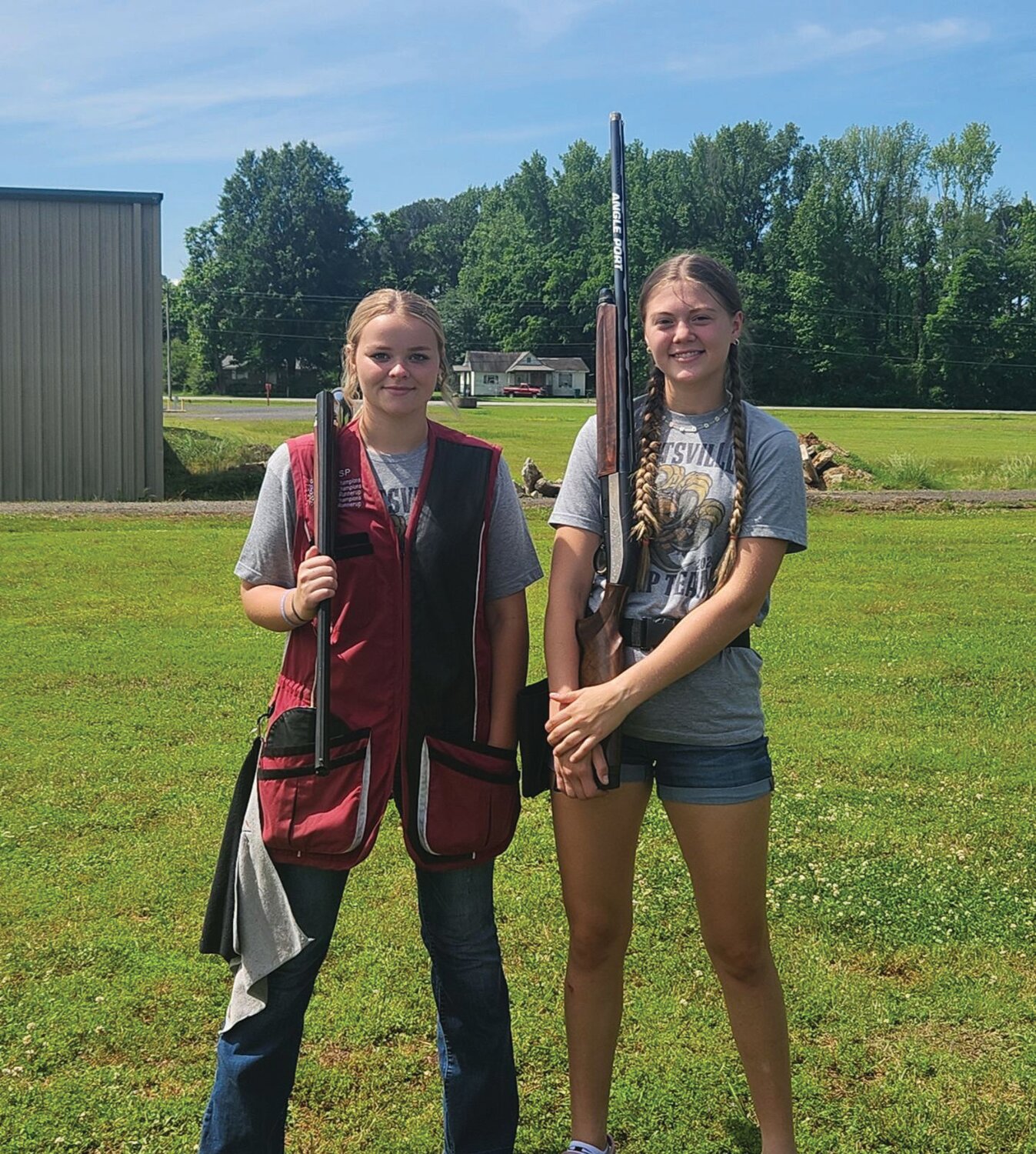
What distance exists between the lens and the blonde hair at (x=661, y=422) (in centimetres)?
303

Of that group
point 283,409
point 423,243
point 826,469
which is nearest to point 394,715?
point 826,469

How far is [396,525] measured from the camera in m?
3.01

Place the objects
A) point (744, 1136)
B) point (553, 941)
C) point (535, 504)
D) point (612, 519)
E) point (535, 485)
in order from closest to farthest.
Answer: point (612, 519), point (744, 1136), point (553, 941), point (535, 504), point (535, 485)

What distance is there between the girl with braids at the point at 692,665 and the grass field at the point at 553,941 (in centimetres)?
75

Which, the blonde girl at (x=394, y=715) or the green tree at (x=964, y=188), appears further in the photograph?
the green tree at (x=964, y=188)

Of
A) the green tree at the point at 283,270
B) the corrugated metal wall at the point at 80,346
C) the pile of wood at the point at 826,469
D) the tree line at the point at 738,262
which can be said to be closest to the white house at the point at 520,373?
the tree line at the point at 738,262

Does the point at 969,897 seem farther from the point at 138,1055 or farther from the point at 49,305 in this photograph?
the point at 49,305

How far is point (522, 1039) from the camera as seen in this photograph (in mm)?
4008

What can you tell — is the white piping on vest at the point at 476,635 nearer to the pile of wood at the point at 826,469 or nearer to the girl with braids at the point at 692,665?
the girl with braids at the point at 692,665

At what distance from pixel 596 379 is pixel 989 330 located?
98690 millimetres

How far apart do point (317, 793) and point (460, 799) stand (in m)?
0.34

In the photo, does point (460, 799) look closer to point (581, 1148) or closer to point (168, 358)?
point (581, 1148)

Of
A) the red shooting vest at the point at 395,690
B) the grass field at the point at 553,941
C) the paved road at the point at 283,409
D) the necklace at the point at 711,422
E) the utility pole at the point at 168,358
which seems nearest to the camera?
the red shooting vest at the point at 395,690

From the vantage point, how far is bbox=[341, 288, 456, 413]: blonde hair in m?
3.09
